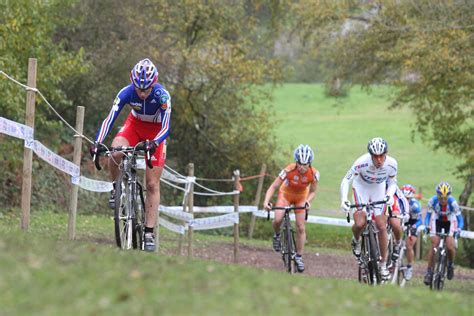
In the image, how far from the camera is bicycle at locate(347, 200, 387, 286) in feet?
45.1

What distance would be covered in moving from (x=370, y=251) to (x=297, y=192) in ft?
9.48

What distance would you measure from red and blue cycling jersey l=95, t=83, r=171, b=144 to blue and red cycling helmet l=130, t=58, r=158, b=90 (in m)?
0.20

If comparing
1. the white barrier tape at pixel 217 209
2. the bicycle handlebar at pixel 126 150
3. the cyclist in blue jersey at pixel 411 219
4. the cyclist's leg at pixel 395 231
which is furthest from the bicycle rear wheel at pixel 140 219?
the white barrier tape at pixel 217 209

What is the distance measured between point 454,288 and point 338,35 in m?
16.1

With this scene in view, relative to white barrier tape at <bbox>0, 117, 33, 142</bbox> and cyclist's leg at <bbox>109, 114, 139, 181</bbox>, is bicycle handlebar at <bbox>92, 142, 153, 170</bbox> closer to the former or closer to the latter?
cyclist's leg at <bbox>109, 114, 139, 181</bbox>

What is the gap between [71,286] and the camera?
6957 millimetres

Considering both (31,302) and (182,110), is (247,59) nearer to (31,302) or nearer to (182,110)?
(182,110)

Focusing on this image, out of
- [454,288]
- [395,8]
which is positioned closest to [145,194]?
[454,288]

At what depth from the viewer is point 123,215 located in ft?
38.7

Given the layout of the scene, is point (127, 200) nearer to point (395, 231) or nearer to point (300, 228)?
point (300, 228)

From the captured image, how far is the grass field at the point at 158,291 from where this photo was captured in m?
6.57

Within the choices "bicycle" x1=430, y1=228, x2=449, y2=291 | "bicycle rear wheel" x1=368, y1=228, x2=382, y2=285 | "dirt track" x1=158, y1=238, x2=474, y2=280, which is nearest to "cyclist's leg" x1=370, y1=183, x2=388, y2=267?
"bicycle rear wheel" x1=368, y1=228, x2=382, y2=285

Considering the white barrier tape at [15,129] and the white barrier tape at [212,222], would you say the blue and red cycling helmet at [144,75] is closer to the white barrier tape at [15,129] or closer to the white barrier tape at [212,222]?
the white barrier tape at [15,129]

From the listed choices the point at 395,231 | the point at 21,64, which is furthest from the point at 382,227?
the point at 21,64
